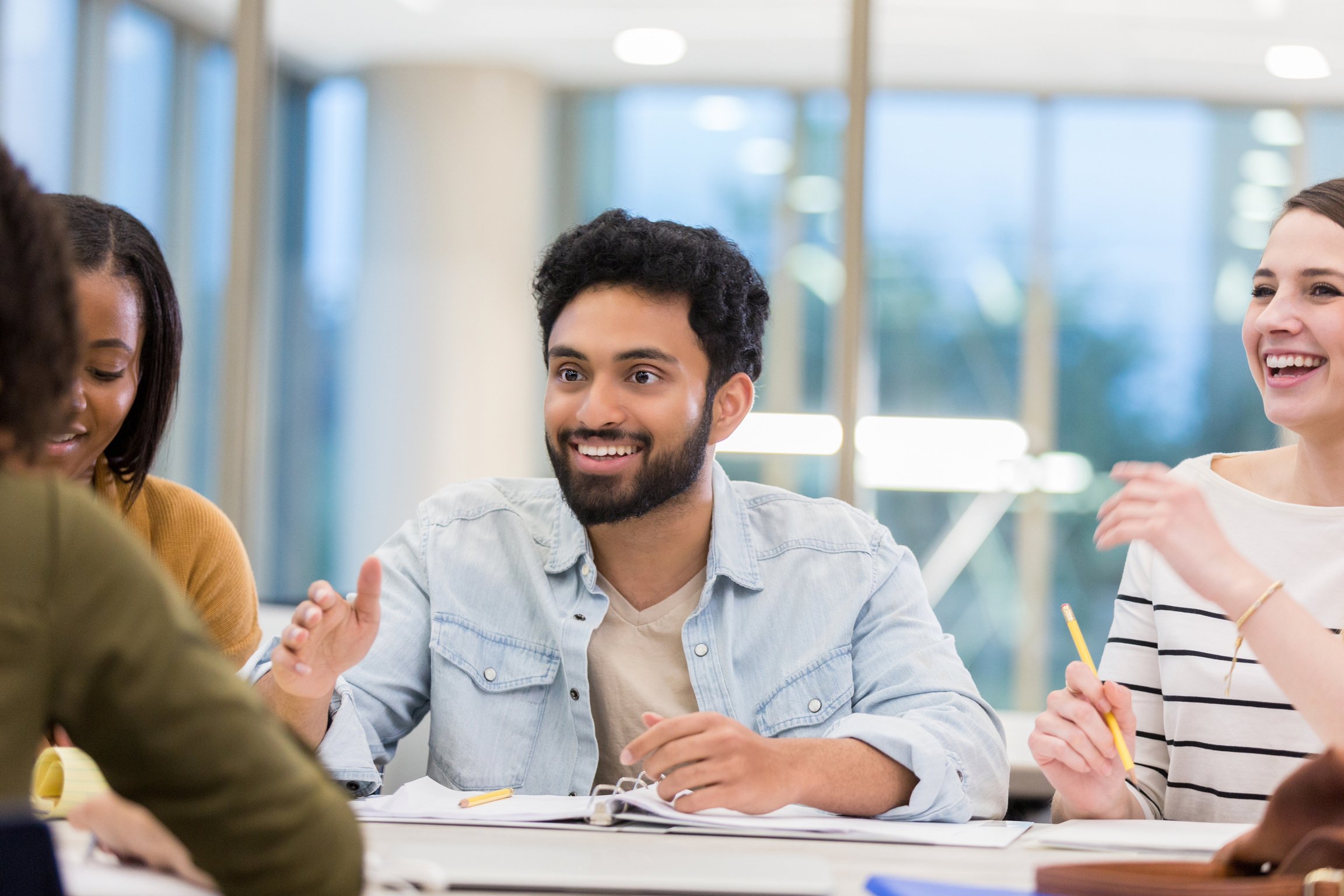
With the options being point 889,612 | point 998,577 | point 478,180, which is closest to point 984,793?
point 889,612

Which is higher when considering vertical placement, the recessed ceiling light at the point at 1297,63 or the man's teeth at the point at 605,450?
the recessed ceiling light at the point at 1297,63

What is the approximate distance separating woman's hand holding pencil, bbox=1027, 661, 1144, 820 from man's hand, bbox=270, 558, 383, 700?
0.78 meters

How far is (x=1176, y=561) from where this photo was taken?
57.7 inches

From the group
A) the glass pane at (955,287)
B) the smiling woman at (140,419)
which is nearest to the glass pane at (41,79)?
the smiling woman at (140,419)

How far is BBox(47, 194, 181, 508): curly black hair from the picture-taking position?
5.89ft

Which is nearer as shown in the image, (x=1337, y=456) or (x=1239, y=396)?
(x=1337, y=456)

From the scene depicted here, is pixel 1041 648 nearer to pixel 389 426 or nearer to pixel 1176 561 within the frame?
pixel 389 426

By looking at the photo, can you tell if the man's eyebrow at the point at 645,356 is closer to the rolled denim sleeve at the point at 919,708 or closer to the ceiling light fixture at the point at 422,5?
the rolled denim sleeve at the point at 919,708

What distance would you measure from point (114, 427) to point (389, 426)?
2.42 meters

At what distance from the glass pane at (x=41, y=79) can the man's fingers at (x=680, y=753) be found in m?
3.53

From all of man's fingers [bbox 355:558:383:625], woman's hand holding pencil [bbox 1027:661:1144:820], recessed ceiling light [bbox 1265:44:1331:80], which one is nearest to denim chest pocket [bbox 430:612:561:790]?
man's fingers [bbox 355:558:383:625]

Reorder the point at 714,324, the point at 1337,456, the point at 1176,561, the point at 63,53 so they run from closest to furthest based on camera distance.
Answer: the point at 1176,561, the point at 1337,456, the point at 714,324, the point at 63,53

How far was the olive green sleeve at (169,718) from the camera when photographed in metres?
0.64

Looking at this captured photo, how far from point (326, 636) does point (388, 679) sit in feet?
1.04
